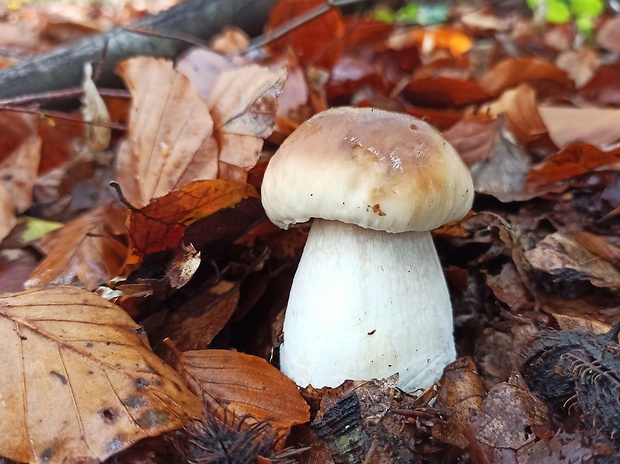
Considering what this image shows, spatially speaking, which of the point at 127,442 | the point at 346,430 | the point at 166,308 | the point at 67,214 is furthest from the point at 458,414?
the point at 67,214

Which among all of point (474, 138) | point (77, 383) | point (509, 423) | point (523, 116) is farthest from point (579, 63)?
point (77, 383)

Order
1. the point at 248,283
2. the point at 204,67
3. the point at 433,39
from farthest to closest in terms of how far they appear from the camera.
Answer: the point at 433,39
the point at 204,67
the point at 248,283

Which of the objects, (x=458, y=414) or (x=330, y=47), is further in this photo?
(x=330, y=47)

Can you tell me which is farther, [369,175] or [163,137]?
[163,137]

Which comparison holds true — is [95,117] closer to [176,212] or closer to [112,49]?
[112,49]

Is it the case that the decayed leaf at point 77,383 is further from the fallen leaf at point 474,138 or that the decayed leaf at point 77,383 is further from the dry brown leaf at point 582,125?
the dry brown leaf at point 582,125

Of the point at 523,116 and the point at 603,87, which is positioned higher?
the point at 523,116

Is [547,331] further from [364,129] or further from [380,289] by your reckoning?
[364,129]
